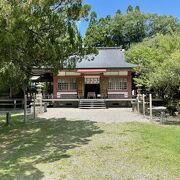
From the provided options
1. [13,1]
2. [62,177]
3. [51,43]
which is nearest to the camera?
[62,177]

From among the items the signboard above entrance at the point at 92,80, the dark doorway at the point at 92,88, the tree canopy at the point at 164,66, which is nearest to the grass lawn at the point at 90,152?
the tree canopy at the point at 164,66

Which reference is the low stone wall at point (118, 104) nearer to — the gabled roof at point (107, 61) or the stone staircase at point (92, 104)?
the stone staircase at point (92, 104)

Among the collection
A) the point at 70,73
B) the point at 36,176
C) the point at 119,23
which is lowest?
the point at 36,176

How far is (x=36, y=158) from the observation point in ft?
27.2

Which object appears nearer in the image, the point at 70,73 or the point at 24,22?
the point at 24,22

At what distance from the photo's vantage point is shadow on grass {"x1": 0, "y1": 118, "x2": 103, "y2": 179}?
7367 mm

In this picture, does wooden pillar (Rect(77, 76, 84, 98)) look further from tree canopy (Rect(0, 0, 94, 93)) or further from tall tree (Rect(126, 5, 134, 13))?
tall tree (Rect(126, 5, 134, 13))

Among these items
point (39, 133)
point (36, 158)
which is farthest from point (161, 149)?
point (39, 133)

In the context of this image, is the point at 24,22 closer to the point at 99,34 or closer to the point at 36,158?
the point at 36,158

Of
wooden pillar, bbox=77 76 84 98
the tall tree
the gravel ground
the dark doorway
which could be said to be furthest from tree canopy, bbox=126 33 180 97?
the tall tree

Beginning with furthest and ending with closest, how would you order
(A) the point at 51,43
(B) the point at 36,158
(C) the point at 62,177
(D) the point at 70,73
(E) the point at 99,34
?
(D) the point at 70,73 → (E) the point at 99,34 → (A) the point at 51,43 → (B) the point at 36,158 → (C) the point at 62,177

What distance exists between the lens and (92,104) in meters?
26.1

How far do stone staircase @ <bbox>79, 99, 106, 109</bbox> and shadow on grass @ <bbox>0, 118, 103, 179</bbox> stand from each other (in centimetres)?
1134

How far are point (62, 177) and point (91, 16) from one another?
7.15 m
